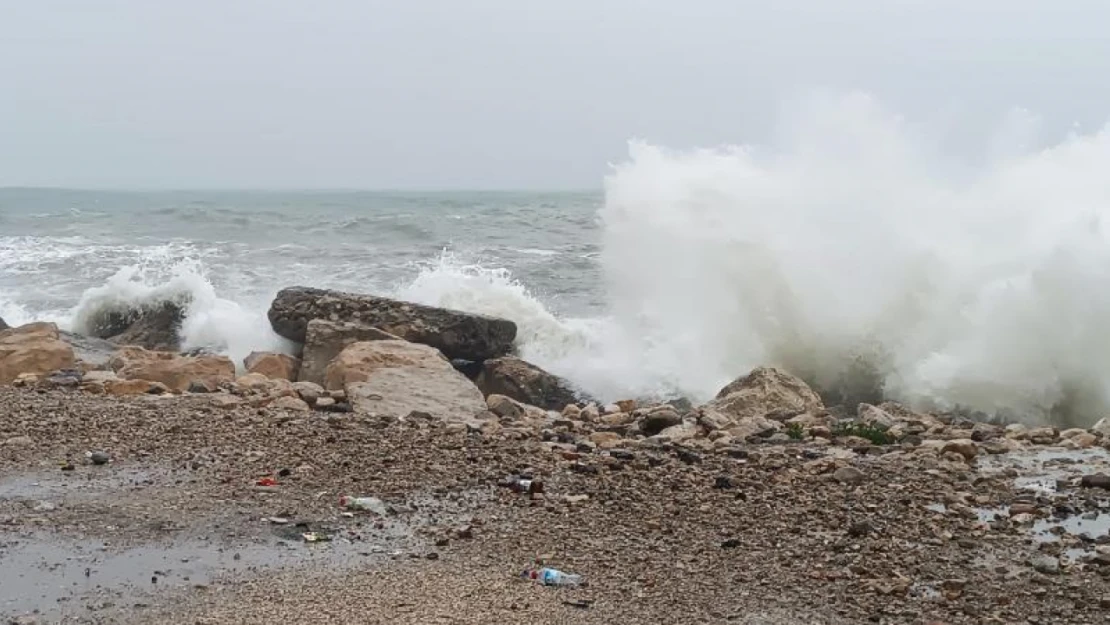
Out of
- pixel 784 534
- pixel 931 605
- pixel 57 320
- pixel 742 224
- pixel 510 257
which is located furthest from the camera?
pixel 510 257

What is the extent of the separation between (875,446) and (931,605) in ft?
12.3

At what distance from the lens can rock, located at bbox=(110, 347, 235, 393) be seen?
10492mm

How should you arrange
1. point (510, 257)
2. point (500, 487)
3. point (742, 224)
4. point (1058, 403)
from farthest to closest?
point (510, 257), point (742, 224), point (1058, 403), point (500, 487)

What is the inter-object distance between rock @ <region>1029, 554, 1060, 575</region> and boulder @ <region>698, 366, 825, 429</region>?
423 centimetres

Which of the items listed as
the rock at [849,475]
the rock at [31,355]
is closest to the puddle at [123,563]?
the rock at [849,475]

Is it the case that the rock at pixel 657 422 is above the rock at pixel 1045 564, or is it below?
below

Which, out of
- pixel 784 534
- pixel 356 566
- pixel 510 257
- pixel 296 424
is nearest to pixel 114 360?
pixel 296 424

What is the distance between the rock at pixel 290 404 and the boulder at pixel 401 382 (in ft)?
1.26

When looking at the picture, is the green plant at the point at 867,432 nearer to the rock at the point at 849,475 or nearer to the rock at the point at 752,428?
the rock at the point at 752,428

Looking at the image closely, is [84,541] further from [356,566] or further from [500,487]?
[500,487]

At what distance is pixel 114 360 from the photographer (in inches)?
468

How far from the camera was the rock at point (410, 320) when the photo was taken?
12.7 meters

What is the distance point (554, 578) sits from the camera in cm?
514

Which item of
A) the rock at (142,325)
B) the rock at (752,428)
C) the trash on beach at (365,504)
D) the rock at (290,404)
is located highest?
the trash on beach at (365,504)
